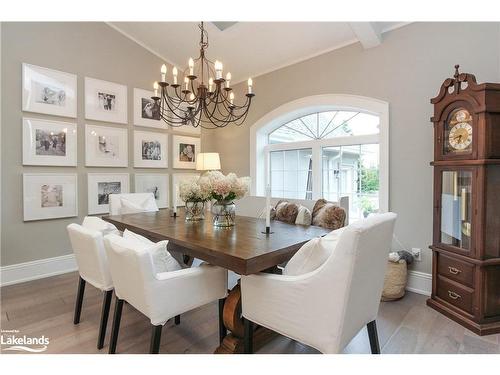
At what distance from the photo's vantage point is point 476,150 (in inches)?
82.4

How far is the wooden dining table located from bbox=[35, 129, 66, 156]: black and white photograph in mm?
1767

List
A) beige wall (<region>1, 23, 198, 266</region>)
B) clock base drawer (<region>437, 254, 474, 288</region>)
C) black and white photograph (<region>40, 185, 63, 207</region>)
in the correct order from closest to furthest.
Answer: clock base drawer (<region>437, 254, 474, 288</region>) < beige wall (<region>1, 23, 198, 266</region>) < black and white photograph (<region>40, 185, 63, 207</region>)

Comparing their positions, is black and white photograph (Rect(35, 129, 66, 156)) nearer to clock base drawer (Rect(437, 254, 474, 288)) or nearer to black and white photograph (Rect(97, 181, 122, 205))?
black and white photograph (Rect(97, 181, 122, 205))

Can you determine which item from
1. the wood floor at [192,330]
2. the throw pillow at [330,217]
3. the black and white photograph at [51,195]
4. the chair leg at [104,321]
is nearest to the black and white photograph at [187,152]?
the black and white photograph at [51,195]

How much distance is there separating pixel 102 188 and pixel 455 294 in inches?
163

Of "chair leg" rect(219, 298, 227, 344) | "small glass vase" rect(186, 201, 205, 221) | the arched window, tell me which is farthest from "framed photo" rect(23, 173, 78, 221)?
"chair leg" rect(219, 298, 227, 344)

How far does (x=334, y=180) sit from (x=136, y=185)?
2.89 m

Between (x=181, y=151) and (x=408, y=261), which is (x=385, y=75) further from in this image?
(x=181, y=151)

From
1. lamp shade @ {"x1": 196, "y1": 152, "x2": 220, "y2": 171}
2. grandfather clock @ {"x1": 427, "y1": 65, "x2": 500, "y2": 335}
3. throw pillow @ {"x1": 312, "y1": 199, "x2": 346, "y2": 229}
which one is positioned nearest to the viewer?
grandfather clock @ {"x1": 427, "y1": 65, "x2": 500, "y2": 335}

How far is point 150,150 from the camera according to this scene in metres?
4.27

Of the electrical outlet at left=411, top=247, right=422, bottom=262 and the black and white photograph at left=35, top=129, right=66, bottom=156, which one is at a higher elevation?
the black and white photograph at left=35, top=129, right=66, bottom=156

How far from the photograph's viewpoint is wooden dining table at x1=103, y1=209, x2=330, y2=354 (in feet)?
4.78

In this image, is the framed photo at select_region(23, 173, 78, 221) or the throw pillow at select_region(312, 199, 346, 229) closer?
the throw pillow at select_region(312, 199, 346, 229)
